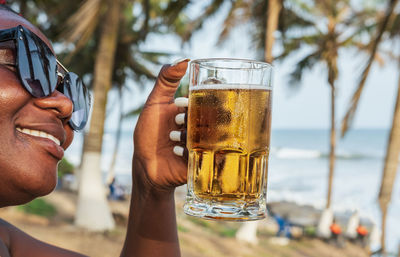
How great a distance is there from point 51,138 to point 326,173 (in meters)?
38.5

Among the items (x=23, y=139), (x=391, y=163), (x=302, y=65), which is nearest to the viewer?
(x=23, y=139)

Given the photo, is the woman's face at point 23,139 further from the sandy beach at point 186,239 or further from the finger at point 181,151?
the sandy beach at point 186,239

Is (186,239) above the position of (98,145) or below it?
below

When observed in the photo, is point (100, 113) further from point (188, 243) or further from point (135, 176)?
point (135, 176)

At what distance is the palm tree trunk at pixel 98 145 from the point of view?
846cm

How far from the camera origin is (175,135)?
1484 millimetres

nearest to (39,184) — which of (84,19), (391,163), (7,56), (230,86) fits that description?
(7,56)

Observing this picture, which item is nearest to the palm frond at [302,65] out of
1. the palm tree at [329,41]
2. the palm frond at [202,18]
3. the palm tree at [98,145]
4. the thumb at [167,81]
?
the palm tree at [329,41]

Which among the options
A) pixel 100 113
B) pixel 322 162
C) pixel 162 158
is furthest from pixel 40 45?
pixel 322 162

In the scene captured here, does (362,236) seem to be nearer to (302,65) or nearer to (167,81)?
(302,65)

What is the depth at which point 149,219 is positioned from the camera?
1.51 m

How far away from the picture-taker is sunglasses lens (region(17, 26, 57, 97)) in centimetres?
113

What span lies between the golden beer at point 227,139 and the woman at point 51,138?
5.6 inches

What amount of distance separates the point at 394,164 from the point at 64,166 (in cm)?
1457
